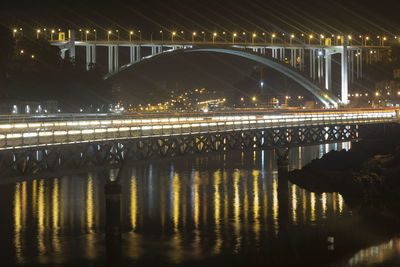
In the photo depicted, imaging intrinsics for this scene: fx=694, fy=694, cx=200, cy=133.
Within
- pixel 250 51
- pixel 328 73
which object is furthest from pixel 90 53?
pixel 328 73

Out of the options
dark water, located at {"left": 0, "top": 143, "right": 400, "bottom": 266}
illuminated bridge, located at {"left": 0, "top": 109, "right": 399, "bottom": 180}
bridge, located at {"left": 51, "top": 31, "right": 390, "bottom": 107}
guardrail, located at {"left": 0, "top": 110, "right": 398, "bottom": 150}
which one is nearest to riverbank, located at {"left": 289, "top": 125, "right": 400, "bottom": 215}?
dark water, located at {"left": 0, "top": 143, "right": 400, "bottom": 266}

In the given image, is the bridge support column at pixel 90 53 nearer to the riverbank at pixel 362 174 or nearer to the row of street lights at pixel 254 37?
the row of street lights at pixel 254 37

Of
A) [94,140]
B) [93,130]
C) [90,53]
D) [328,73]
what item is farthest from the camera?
[328,73]

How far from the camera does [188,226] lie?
5147 cm

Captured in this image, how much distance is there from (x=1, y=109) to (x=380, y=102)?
401 feet

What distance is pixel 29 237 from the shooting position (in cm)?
4728

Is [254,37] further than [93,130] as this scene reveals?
Yes

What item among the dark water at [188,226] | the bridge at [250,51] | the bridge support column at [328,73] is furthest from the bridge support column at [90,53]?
the bridge support column at [328,73]

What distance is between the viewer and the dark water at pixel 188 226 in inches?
1697

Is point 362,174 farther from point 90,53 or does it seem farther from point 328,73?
point 328,73

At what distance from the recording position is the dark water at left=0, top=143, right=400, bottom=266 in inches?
1697

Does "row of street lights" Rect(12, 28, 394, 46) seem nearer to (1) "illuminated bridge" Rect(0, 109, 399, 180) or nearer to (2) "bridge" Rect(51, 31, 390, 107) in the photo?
(2) "bridge" Rect(51, 31, 390, 107)

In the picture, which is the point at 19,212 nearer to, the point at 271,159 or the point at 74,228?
the point at 74,228

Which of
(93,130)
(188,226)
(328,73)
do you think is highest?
(328,73)
